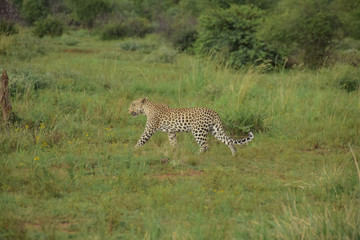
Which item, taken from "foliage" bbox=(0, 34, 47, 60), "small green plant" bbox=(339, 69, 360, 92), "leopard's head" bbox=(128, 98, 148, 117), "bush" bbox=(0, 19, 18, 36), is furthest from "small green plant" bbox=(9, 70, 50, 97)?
"small green plant" bbox=(339, 69, 360, 92)

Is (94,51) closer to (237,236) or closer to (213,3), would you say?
(213,3)

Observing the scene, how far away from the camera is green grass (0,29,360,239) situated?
184 inches

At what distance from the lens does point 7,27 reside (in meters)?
19.5

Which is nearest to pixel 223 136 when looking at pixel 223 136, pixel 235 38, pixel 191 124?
pixel 223 136

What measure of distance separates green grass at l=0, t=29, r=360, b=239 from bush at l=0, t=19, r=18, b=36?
7687 millimetres

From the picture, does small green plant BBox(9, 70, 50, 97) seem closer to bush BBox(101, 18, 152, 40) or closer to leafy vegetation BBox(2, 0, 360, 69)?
leafy vegetation BBox(2, 0, 360, 69)

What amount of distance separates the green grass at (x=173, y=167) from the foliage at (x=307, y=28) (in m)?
5.23

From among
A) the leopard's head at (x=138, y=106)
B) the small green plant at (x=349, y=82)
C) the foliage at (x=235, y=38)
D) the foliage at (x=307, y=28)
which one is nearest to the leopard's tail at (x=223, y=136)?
the leopard's head at (x=138, y=106)

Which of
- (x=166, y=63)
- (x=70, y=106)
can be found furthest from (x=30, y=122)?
(x=166, y=63)

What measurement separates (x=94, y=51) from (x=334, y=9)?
11.0 meters

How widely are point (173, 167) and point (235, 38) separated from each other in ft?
41.0

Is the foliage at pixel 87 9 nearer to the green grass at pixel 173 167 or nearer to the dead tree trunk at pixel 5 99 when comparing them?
the green grass at pixel 173 167

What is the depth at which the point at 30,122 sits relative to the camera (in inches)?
340

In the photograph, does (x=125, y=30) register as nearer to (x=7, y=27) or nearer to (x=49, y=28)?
(x=49, y=28)
